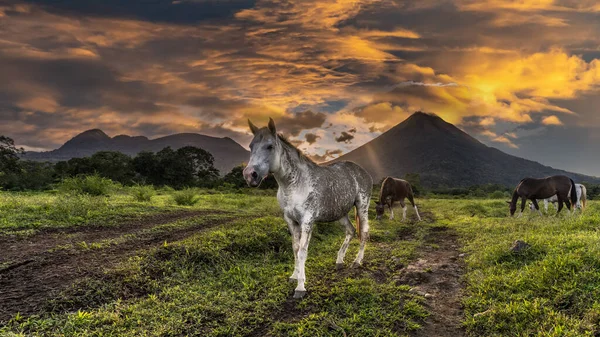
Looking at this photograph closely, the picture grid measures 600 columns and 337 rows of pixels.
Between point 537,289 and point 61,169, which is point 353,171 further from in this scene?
point 61,169

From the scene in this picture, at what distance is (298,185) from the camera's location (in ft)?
19.3

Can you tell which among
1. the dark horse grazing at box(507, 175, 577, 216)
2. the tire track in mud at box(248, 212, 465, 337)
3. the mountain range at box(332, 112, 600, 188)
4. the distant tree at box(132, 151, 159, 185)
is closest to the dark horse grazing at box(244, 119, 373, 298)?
the tire track in mud at box(248, 212, 465, 337)

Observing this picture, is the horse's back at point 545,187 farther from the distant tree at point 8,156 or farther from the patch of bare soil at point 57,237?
the distant tree at point 8,156

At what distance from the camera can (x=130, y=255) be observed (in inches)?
261

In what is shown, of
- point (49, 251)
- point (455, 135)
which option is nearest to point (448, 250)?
point (49, 251)

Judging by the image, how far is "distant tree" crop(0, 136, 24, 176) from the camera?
31703 millimetres

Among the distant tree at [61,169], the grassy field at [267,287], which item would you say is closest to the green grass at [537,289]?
the grassy field at [267,287]

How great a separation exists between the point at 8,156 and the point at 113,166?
9.09 meters

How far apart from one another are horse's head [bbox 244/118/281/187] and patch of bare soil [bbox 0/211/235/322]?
10.4 ft

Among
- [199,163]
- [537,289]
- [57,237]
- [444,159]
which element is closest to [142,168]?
[199,163]

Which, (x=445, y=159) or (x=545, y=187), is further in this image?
(x=445, y=159)

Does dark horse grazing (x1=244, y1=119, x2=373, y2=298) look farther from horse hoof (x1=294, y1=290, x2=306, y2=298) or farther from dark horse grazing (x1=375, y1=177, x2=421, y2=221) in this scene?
dark horse grazing (x1=375, y1=177, x2=421, y2=221)

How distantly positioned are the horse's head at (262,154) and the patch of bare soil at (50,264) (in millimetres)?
3159

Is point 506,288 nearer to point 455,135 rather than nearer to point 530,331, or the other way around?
point 530,331
